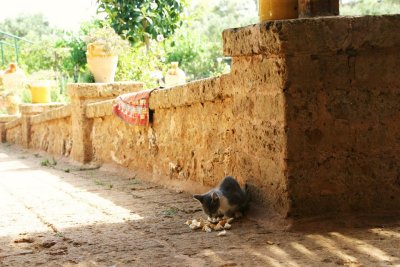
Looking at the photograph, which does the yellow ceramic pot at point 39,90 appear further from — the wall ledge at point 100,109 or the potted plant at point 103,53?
the wall ledge at point 100,109

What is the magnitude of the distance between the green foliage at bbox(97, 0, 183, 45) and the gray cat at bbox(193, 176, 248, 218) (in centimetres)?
923

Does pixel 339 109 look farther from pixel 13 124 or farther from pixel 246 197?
pixel 13 124

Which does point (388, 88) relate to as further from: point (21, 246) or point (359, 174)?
point (21, 246)

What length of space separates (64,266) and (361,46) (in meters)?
1.90

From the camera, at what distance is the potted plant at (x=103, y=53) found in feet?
27.2

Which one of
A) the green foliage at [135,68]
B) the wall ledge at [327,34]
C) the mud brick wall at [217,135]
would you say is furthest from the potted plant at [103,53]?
the wall ledge at [327,34]

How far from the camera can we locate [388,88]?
3.30 metres

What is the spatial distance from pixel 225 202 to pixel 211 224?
16 cm

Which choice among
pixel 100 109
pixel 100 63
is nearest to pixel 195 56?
pixel 100 63

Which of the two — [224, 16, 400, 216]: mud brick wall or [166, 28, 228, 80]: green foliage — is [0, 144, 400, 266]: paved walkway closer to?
[224, 16, 400, 216]: mud brick wall

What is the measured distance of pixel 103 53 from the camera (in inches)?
330

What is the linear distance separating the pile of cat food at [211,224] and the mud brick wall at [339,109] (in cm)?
39

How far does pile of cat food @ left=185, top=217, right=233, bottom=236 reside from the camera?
3.28 m

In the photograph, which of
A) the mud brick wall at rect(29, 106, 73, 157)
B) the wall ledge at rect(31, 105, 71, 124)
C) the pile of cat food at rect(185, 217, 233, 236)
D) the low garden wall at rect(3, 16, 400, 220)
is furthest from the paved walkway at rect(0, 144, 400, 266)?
the mud brick wall at rect(29, 106, 73, 157)
